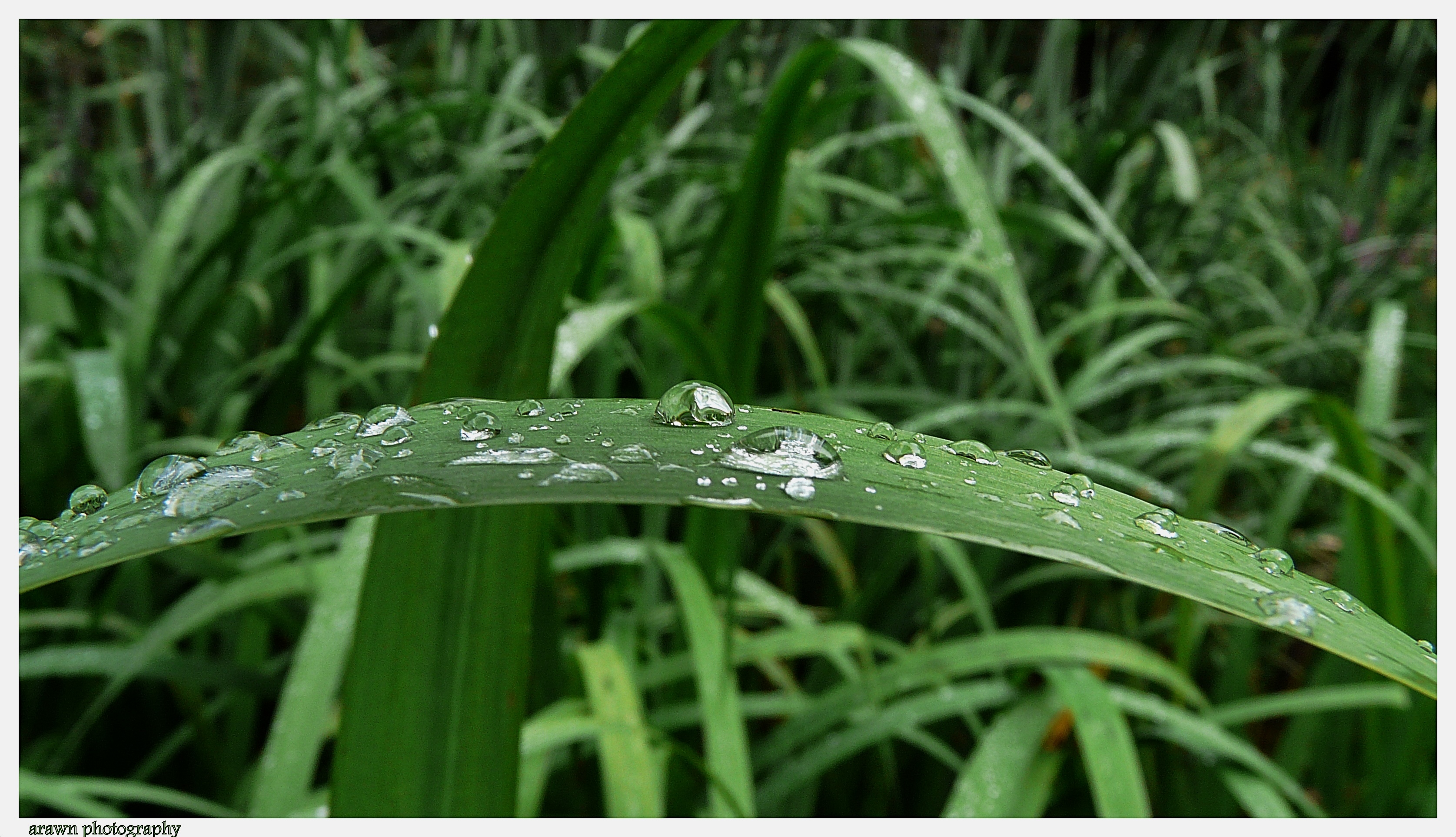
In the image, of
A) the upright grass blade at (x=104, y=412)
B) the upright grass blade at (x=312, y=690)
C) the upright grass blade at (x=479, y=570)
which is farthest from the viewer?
the upright grass blade at (x=104, y=412)

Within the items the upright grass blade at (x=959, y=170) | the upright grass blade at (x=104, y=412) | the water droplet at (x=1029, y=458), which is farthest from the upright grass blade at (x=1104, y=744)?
the upright grass blade at (x=104, y=412)

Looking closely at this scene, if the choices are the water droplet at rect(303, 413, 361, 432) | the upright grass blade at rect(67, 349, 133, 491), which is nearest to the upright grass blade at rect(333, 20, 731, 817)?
the water droplet at rect(303, 413, 361, 432)

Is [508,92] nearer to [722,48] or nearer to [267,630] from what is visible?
[722,48]

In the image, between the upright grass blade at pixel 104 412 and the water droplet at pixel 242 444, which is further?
the upright grass blade at pixel 104 412

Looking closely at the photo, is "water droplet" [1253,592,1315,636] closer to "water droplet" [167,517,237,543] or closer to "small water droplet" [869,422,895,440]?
"small water droplet" [869,422,895,440]

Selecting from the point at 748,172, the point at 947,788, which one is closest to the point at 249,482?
the point at 748,172

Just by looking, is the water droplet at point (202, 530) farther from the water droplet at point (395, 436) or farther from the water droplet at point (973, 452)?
the water droplet at point (973, 452)
